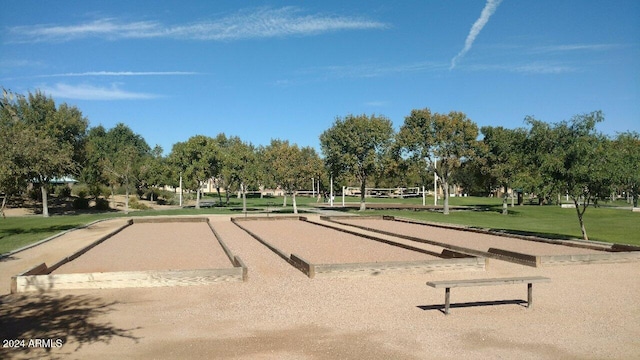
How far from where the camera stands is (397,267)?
11.7 m

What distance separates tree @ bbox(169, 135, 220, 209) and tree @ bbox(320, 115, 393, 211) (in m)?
12.6

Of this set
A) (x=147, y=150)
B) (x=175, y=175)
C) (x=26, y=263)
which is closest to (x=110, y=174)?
(x=175, y=175)

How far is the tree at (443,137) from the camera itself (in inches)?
1478

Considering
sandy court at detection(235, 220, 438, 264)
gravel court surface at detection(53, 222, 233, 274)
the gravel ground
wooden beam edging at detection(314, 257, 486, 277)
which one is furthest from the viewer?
sandy court at detection(235, 220, 438, 264)

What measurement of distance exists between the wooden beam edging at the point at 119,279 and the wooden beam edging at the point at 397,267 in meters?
2.31

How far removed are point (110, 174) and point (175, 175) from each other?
386 inches

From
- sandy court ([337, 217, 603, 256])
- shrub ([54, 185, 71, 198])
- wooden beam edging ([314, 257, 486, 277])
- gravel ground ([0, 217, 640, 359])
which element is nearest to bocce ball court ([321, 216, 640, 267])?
sandy court ([337, 217, 603, 256])

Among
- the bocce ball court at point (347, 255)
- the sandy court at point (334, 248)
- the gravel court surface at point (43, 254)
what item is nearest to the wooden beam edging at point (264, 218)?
the bocce ball court at point (347, 255)

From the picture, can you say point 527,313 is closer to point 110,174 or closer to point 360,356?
point 360,356

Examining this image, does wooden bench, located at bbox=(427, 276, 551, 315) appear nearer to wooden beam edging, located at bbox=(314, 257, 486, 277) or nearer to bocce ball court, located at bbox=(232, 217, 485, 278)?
wooden beam edging, located at bbox=(314, 257, 486, 277)

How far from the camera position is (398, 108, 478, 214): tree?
37.5m

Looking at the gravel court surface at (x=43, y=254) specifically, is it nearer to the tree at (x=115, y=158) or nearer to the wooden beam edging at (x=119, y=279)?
the wooden beam edging at (x=119, y=279)

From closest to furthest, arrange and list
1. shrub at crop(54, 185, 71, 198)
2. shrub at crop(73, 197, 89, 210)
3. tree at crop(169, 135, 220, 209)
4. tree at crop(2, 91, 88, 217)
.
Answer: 1. tree at crop(2, 91, 88, 217)
2. shrub at crop(73, 197, 89, 210)
3. tree at crop(169, 135, 220, 209)
4. shrub at crop(54, 185, 71, 198)

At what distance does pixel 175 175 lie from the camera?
172 feet
